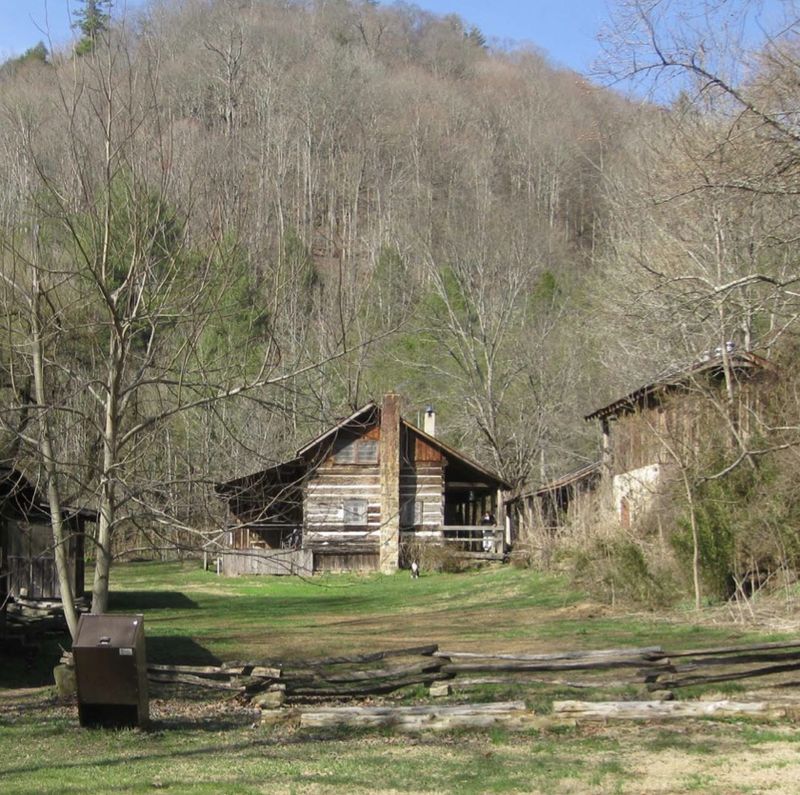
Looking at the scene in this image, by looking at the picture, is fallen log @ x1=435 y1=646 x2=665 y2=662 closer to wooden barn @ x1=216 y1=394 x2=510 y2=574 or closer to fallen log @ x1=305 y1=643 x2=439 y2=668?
fallen log @ x1=305 y1=643 x2=439 y2=668

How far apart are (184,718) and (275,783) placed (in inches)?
183

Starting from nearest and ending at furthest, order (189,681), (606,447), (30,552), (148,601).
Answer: (189,681), (30,552), (148,601), (606,447)

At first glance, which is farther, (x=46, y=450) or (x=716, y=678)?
(x=716, y=678)

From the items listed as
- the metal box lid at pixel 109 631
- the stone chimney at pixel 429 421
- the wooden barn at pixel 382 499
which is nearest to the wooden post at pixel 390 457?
the wooden barn at pixel 382 499

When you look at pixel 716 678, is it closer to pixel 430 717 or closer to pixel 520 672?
pixel 520 672

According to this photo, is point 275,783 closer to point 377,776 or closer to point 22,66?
point 377,776

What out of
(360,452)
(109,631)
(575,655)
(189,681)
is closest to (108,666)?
(109,631)

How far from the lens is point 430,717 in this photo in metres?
13.1

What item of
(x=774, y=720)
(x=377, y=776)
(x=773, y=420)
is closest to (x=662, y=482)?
(x=773, y=420)

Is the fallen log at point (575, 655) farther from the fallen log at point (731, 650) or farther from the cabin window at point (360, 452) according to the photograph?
the cabin window at point (360, 452)

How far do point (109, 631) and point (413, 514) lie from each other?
32.4 metres

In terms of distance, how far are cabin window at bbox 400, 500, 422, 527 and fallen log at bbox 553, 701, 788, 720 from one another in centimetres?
3126

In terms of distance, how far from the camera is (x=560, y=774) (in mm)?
10516

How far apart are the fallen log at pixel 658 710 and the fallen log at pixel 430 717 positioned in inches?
19.4
